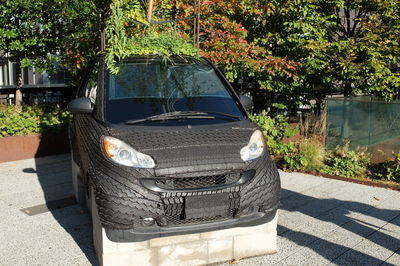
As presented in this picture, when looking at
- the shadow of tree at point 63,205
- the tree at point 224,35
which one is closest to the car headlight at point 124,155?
the shadow of tree at point 63,205

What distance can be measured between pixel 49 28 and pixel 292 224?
25.6 ft

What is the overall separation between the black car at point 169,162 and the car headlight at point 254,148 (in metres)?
0.01

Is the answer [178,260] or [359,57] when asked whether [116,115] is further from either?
[359,57]

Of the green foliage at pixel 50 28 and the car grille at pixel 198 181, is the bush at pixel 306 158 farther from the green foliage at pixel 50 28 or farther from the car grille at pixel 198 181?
the green foliage at pixel 50 28

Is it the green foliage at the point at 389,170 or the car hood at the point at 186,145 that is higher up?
the car hood at the point at 186,145

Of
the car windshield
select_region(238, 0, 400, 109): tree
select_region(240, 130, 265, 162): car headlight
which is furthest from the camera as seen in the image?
select_region(238, 0, 400, 109): tree

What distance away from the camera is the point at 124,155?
143 inches

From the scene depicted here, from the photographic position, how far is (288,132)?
30.6 ft

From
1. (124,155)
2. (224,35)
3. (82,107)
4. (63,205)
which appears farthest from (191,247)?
(224,35)

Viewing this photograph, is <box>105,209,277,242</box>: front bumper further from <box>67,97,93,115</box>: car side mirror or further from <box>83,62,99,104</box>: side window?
<box>83,62,99,104</box>: side window

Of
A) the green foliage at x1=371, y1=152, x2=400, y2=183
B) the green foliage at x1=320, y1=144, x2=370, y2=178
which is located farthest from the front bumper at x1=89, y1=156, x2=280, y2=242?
the green foliage at x1=371, y1=152, x2=400, y2=183

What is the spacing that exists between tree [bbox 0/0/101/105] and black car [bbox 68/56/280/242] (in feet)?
19.4

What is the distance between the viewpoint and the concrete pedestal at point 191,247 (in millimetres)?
3695

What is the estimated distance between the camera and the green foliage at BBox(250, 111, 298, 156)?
8852 millimetres
